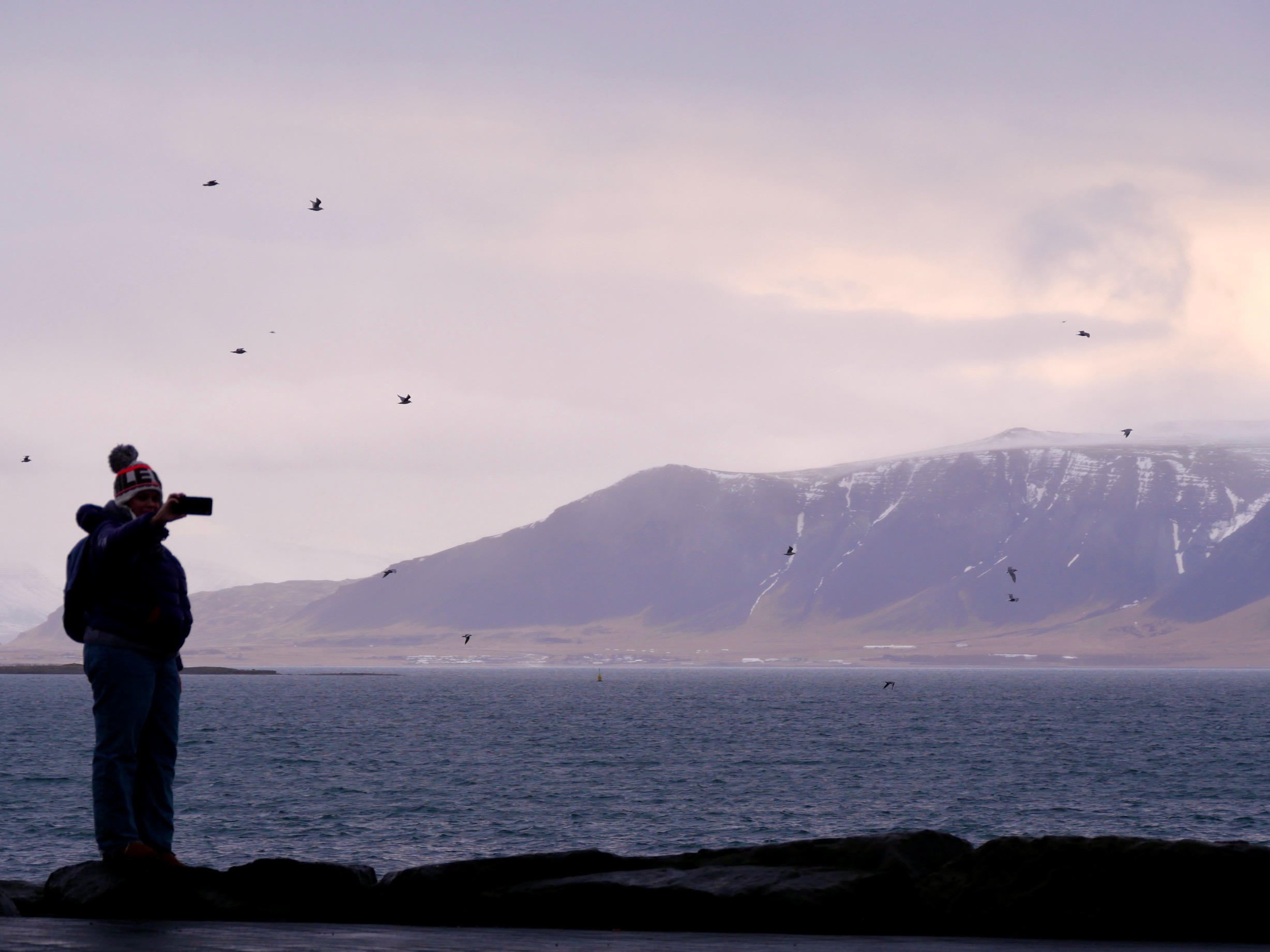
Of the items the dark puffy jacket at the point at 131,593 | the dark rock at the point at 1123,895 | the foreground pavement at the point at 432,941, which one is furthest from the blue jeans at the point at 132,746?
the dark rock at the point at 1123,895

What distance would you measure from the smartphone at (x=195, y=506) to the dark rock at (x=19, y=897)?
3007 millimetres

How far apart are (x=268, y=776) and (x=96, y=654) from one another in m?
58.6

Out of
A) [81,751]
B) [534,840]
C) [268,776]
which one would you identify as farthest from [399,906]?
[81,751]

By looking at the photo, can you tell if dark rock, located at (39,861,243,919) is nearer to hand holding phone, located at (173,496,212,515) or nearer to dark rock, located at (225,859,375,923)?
dark rock, located at (225,859,375,923)

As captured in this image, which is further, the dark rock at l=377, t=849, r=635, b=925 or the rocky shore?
the dark rock at l=377, t=849, r=635, b=925

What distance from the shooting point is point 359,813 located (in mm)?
51531

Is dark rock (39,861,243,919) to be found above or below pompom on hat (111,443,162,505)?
below

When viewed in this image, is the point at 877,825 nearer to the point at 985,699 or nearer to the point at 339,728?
the point at 339,728

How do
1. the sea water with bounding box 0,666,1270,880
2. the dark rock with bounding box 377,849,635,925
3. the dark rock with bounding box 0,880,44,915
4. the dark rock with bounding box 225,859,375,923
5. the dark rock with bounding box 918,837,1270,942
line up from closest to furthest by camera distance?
the dark rock with bounding box 918,837,1270,942 → the dark rock with bounding box 0,880,44,915 → the dark rock with bounding box 225,859,375,923 → the dark rock with bounding box 377,849,635,925 → the sea water with bounding box 0,666,1270,880

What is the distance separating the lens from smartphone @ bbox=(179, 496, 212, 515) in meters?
10.4

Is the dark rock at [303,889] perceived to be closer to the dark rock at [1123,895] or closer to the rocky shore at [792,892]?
the rocky shore at [792,892]

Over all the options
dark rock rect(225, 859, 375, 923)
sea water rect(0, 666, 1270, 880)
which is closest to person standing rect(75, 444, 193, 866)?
dark rock rect(225, 859, 375, 923)

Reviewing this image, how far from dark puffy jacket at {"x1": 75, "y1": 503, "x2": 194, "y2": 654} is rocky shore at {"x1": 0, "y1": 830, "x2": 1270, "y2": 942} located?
6.16 ft

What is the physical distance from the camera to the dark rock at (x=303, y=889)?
10031 mm
